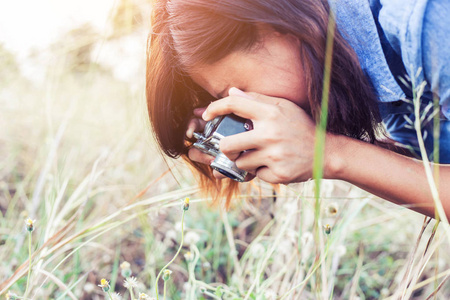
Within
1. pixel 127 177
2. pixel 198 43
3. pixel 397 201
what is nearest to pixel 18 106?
pixel 127 177

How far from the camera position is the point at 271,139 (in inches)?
28.8

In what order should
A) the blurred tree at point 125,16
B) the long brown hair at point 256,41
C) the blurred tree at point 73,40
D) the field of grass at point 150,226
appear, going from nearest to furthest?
1. the long brown hair at point 256,41
2. the field of grass at point 150,226
3. the blurred tree at point 125,16
4. the blurred tree at point 73,40

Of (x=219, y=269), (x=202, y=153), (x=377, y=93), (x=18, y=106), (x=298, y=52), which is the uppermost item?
(x=298, y=52)

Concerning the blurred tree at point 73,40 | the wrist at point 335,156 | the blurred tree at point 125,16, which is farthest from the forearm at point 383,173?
the blurred tree at point 73,40

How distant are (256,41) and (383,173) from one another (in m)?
0.37

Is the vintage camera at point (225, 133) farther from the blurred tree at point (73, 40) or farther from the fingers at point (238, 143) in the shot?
the blurred tree at point (73, 40)

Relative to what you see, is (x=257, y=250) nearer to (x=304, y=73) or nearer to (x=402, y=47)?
(x=304, y=73)

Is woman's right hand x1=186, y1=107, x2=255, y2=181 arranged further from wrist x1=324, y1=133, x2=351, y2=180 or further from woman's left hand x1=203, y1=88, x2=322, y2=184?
wrist x1=324, y1=133, x2=351, y2=180

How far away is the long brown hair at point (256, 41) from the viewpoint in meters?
0.79

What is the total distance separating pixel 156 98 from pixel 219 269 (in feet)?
2.16

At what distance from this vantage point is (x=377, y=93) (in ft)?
2.89

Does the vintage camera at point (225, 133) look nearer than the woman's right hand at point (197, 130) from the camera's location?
Yes

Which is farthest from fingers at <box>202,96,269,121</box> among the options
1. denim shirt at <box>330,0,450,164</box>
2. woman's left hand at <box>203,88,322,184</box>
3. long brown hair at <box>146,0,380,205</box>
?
denim shirt at <box>330,0,450,164</box>

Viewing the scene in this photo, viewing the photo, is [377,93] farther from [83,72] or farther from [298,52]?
[83,72]
